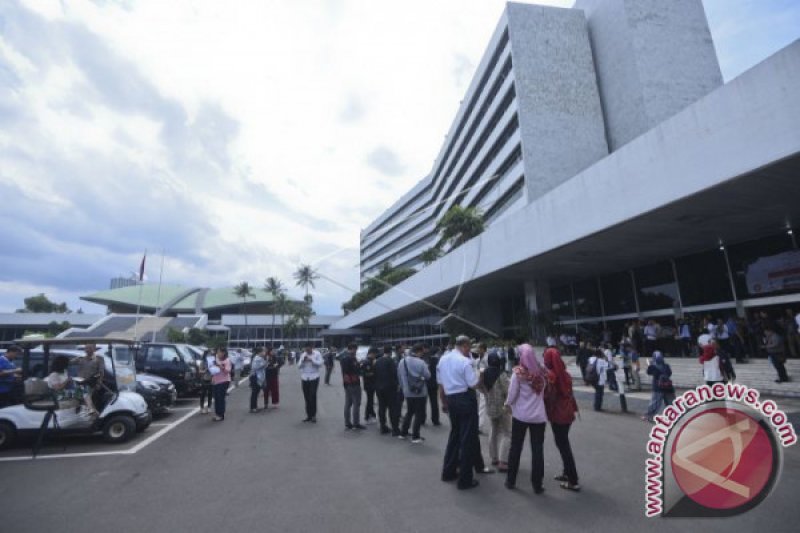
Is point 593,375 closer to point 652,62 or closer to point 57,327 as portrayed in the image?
point 652,62

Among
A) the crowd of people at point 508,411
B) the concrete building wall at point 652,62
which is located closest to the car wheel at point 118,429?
the crowd of people at point 508,411

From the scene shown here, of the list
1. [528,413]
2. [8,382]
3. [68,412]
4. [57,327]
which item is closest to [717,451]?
[528,413]

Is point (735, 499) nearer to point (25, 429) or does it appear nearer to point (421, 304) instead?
→ point (25, 429)

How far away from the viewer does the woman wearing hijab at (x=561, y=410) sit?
4.37 meters

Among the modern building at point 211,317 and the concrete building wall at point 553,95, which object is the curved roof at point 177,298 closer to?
the modern building at point 211,317

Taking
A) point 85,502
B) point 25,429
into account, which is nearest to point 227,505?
point 85,502

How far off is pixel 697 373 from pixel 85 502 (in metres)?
14.3

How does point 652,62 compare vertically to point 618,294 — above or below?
above

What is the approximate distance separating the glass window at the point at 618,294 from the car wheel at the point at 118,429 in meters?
18.6

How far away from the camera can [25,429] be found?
266 inches

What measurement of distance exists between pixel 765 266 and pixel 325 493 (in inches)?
621

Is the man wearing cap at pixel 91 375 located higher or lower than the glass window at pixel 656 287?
lower

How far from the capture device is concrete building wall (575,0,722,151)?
26.6 metres

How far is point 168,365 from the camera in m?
12.6
